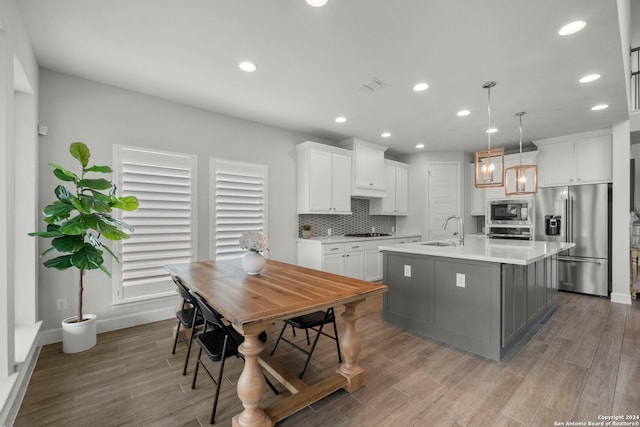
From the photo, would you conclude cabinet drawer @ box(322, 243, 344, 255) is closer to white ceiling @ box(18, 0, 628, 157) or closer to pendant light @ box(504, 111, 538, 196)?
white ceiling @ box(18, 0, 628, 157)

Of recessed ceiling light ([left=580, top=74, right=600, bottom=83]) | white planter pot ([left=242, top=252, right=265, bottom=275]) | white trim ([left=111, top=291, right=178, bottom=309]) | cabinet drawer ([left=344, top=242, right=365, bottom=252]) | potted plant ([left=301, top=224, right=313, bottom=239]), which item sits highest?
recessed ceiling light ([left=580, top=74, right=600, bottom=83])

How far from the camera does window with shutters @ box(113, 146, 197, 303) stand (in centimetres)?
320

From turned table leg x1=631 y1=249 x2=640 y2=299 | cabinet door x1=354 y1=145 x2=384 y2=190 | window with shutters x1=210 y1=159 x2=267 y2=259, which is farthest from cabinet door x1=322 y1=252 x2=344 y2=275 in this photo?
turned table leg x1=631 y1=249 x2=640 y2=299

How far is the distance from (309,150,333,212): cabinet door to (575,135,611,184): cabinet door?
4032 millimetres

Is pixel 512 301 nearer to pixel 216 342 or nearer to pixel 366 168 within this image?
pixel 216 342

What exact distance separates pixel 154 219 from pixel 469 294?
344 cm

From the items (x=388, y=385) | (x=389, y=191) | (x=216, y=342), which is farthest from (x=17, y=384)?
(x=389, y=191)

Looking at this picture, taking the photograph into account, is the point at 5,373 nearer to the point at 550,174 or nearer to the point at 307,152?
the point at 307,152

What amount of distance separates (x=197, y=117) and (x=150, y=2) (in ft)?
6.24

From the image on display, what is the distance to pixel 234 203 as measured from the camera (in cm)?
402

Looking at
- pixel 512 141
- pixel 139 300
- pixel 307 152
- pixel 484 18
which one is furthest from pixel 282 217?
pixel 512 141

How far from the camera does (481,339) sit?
2633 millimetres

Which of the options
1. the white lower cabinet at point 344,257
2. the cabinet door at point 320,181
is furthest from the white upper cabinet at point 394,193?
the cabinet door at point 320,181

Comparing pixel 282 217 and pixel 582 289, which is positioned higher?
pixel 282 217
